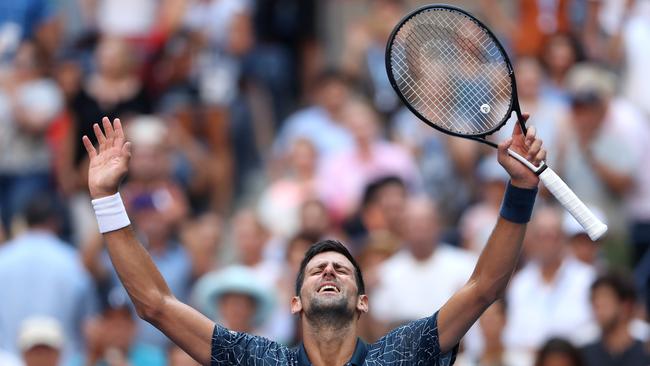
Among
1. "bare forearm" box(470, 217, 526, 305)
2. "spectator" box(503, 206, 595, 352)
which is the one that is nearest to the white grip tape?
"bare forearm" box(470, 217, 526, 305)

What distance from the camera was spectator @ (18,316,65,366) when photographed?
973 centimetres

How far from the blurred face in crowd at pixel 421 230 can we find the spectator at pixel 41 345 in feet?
7.62

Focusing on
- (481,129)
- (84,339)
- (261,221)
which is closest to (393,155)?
(261,221)

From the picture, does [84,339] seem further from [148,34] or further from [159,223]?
[148,34]

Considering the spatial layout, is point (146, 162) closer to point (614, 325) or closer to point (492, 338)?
point (492, 338)

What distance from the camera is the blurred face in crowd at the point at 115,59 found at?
13.4m

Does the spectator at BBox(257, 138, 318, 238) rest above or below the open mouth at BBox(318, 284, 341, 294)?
above

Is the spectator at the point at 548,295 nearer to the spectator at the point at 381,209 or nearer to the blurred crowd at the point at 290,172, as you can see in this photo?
the blurred crowd at the point at 290,172

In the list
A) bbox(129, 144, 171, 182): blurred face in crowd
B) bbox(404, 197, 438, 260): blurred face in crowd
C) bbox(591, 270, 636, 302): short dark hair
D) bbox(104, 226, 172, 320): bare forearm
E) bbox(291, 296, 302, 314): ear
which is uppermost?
bbox(129, 144, 171, 182): blurred face in crowd

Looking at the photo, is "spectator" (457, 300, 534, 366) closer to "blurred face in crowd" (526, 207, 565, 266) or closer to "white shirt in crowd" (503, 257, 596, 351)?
"white shirt in crowd" (503, 257, 596, 351)

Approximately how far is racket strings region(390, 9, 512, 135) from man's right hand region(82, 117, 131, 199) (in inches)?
43.6

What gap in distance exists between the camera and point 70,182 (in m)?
13.1

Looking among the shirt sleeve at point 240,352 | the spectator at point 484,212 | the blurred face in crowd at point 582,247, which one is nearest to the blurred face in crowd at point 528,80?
the spectator at point 484,212

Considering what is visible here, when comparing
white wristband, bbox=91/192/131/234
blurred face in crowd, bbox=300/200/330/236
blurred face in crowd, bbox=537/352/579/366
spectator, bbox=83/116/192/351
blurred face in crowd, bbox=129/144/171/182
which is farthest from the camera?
blurred face in crowd, bbox=129/144/171/182
